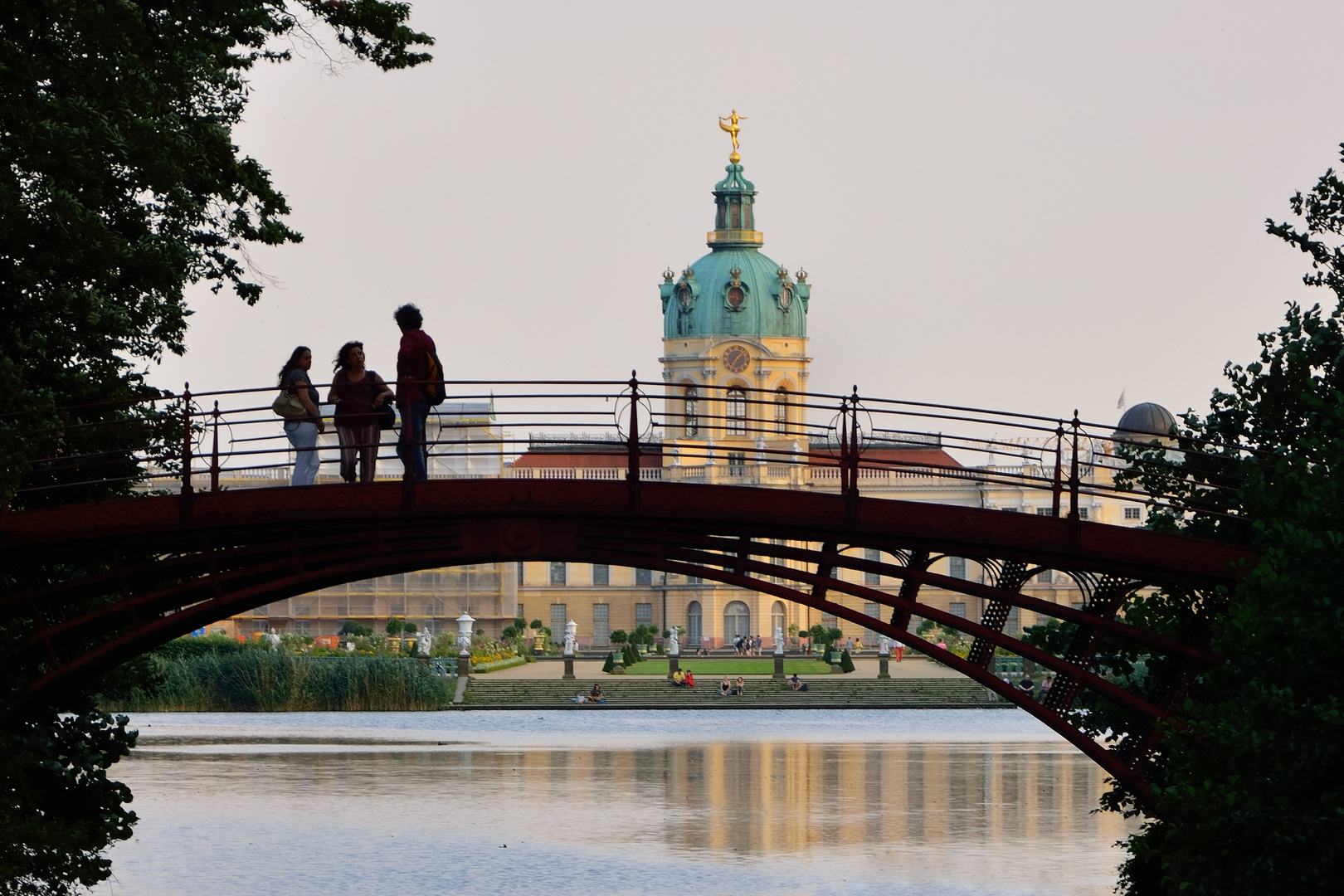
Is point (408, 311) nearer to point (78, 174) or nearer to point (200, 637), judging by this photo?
point (78, 174)

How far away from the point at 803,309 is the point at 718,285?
18.7ft

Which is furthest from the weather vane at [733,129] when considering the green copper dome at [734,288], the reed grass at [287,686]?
the reed grass at [287,686]

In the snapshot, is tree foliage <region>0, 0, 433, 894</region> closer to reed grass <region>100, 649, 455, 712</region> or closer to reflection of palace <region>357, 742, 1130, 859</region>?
reflection of palace <region>357, 742, 1130, 859</region>

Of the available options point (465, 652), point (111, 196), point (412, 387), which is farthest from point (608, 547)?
point (465, 652)

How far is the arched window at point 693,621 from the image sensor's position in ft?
421

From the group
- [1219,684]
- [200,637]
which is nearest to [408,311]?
[1219,684]

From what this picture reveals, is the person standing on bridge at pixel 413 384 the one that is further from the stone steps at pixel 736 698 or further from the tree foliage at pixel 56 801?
the stone steps at pixel 736 698

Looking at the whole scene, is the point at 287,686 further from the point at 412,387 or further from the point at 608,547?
the point at 412,387

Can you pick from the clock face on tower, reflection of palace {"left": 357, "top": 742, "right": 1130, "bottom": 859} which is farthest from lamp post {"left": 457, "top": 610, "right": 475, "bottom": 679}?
the clock face on tower

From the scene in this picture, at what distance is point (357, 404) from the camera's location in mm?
19422

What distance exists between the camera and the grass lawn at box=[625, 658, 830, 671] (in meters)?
74.9

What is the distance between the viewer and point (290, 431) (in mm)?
19938

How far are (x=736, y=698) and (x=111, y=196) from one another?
43683 millimetres

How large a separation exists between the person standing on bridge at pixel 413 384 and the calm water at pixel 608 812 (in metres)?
6.85
